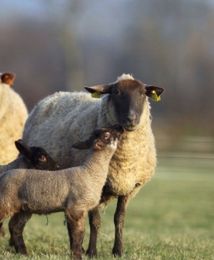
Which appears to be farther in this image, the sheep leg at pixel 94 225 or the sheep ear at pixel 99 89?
the sheep leg at pixel 94 225

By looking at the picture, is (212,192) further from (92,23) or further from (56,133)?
(92,23)

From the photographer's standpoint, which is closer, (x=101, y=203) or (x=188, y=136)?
(x=101, y=203)

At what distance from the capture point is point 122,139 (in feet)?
30.7

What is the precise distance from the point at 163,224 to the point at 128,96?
8.30m

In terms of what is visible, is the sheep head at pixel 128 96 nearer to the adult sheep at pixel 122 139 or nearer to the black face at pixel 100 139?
the adult sheep at pixel 122 139

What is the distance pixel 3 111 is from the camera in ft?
40.4

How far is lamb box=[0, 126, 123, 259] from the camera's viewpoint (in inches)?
324

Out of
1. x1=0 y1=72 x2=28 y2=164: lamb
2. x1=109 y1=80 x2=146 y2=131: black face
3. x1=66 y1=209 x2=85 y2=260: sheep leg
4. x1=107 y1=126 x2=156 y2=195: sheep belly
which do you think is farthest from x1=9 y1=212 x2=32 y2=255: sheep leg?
x1=0 y1=72 x2=28 y2=164: lamb

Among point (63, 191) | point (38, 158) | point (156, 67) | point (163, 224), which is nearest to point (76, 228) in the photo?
point (63, 191)

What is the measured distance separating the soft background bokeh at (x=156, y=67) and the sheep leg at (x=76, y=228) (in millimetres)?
7904

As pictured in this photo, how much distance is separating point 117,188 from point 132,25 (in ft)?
207

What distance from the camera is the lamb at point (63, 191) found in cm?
824

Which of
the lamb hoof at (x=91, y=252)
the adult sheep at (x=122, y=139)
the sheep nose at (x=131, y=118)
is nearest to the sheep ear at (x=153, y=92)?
the adult sheep at (x=122, y=139)

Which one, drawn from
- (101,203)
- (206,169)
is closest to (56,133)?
(101,203)
